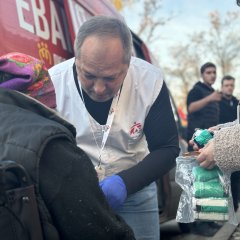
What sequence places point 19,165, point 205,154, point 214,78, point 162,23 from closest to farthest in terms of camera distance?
point 19,165 → point 205,154 → point 214,78 → point 162,23

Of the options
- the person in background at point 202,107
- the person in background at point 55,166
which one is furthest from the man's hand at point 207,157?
the person in background at point 202,107

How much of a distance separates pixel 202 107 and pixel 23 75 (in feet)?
15.2

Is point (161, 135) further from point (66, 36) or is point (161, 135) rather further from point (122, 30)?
point (66, 36)

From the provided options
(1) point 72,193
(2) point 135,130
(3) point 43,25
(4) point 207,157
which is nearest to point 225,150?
(4) point 207,157

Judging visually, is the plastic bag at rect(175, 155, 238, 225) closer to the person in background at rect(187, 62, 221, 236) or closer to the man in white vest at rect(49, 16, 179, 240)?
the man in white vest at rect(49, 16, 179, 240)

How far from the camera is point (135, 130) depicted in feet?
7.72

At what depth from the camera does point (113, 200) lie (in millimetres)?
1946

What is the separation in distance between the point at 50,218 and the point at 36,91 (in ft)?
1.37

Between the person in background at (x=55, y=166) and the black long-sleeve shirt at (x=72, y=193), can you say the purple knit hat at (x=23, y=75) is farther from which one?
the black long-sleeve shirt at (x=72, y=193)

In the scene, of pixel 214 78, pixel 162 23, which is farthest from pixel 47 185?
pixel 162 23

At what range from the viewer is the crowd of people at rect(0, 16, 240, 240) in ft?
4.41

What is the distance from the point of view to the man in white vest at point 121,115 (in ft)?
6.77

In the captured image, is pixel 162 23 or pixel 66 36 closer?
pixel 66 36

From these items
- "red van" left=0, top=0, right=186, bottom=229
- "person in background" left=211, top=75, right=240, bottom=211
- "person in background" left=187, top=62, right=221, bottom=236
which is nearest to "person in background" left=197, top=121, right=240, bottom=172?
"red van" left=0, top=0, right=186, bottom=229
